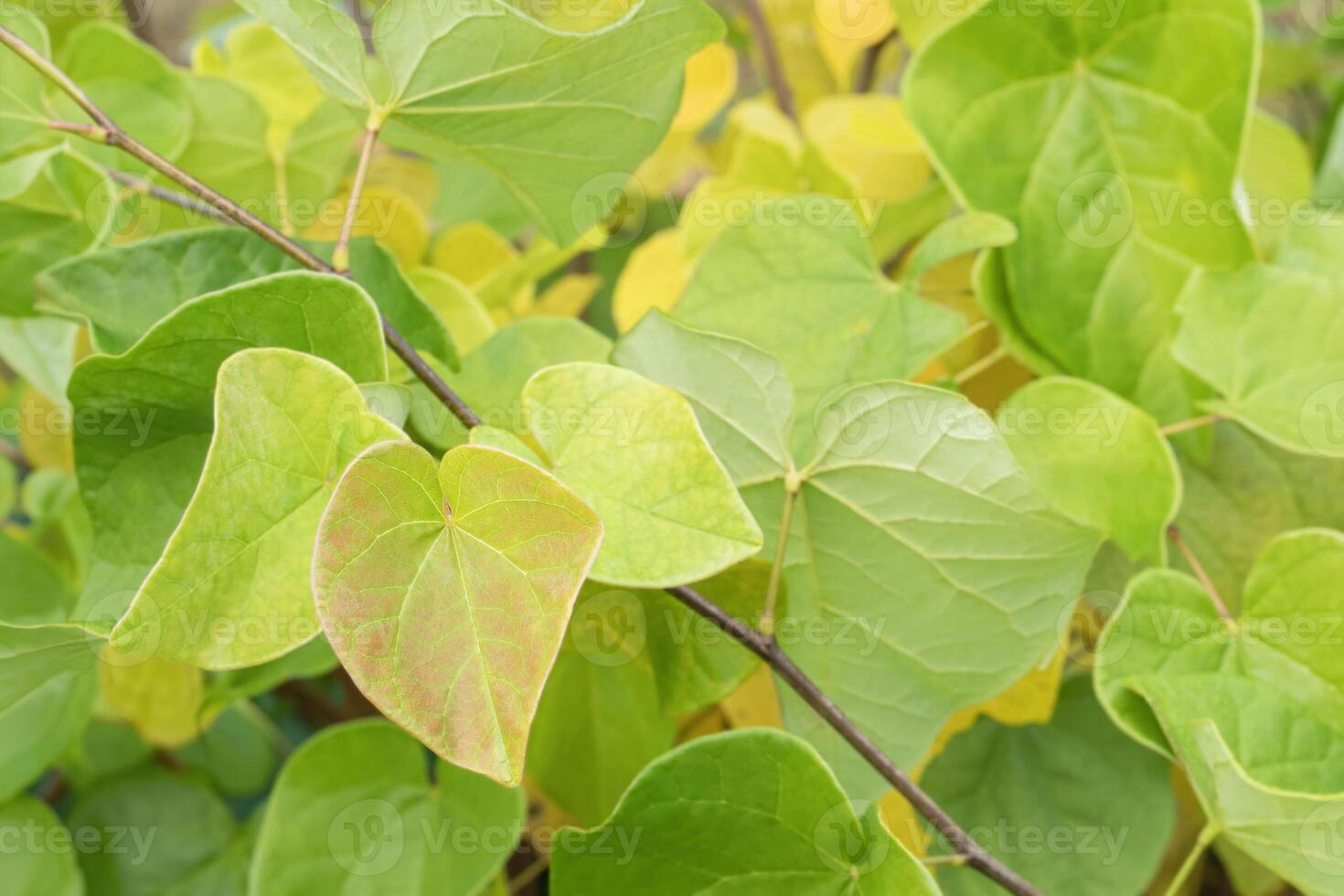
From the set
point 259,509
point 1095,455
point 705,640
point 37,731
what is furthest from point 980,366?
point 37,731

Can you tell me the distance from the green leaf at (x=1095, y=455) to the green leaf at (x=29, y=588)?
1.23 feet

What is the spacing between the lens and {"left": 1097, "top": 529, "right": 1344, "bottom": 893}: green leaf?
0.86ft

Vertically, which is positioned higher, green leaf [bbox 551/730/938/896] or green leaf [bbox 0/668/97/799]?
green leaf [bbox 551/730/938/896]

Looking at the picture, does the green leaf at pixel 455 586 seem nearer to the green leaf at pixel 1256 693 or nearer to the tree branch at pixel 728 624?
the tree branch at pixel 728 624

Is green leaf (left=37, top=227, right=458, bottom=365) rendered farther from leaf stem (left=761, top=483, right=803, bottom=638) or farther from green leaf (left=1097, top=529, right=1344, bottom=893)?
green leaf (left=1097, top=529, right=1344, bottom=893)

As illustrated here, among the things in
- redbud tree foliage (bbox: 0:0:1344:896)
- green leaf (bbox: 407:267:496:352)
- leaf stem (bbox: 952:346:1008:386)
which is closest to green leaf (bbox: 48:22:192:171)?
redbud tree foliage (bbox: 0:0:1344:896)

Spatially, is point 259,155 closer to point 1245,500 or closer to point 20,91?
point 20,91

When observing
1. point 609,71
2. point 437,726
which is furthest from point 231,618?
point 609,71

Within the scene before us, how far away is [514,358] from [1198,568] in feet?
0.81

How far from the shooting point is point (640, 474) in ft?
0.76

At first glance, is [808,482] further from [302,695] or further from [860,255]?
[302,695]

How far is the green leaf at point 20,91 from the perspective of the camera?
302 mm

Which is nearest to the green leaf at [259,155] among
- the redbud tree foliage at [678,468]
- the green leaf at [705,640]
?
the redbud tree foliage at [678,468]

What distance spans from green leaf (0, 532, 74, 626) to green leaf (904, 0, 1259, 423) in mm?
395
